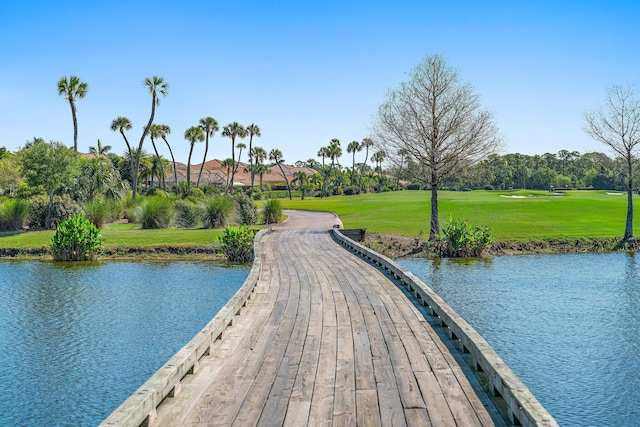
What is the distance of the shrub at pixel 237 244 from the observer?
23.9 m

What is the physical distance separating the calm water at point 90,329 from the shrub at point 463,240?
383 inches

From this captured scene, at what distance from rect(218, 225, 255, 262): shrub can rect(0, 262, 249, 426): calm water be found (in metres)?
1.86

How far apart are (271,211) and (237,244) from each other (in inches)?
546

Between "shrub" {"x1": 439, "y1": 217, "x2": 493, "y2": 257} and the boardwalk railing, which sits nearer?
the boardwalk railing

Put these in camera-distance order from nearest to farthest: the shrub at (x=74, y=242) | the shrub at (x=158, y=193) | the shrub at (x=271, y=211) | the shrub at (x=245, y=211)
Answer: the shrub at (x=74, y=242)
the shrub at (x=245, y=211)
the shrub at (x=271, y=211)
the shrub at (x=158, y=193)

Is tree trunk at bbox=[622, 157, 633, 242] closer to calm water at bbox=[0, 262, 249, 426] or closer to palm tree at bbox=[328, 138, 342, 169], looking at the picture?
calm water at bbox=[0, 262, 249, 426]

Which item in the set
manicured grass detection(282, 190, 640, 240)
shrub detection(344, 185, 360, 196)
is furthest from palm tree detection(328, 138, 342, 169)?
manicured grass detection(282, 190, 640, 240)

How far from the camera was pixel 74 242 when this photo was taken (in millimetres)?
24219

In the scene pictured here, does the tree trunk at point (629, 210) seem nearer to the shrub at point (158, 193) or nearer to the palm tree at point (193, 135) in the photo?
the shrub at point (158, 193)

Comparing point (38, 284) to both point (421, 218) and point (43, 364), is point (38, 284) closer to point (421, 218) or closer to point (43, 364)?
point (43, 364)

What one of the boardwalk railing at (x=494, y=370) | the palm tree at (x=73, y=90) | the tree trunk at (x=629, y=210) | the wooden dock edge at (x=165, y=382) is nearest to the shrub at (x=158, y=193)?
the palm tree at (x=73, y=90)

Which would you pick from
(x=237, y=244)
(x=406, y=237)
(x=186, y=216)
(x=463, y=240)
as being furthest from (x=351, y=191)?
(x=237, y=244)

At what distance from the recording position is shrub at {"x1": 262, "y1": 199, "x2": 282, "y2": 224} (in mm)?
37672

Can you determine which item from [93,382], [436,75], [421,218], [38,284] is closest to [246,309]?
[93,382]
